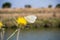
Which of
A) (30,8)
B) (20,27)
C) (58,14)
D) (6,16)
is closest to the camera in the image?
(20,27)

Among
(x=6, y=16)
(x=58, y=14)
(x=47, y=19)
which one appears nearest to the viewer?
(x=6, y=16)

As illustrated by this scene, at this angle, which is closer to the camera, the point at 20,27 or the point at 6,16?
the point at 20,27

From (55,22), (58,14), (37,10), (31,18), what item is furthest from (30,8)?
(31,18)

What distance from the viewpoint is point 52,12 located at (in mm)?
20875

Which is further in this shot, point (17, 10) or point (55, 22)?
point (17, 10)

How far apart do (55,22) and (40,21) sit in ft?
3.30

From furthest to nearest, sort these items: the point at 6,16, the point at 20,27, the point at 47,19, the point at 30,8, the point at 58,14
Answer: the point at 30,8 < the point at 58,14 < the point at 47,19 < the point at 6,16 < the point at 20,27

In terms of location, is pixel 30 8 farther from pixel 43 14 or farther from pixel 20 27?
pixel 20 27

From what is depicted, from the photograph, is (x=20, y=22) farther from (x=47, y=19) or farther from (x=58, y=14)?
(x=58, y=14)

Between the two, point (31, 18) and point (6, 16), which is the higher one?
point (31, 18)

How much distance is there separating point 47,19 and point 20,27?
1698 cm

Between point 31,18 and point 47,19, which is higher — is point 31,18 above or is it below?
above

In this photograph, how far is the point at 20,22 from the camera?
148 cm

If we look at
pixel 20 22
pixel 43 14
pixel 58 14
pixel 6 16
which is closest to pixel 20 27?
pixel 20 22
